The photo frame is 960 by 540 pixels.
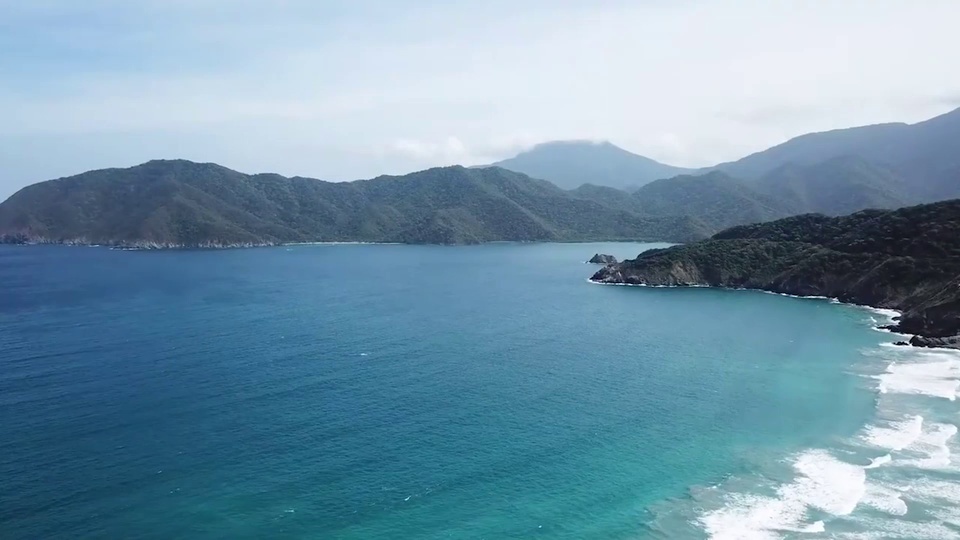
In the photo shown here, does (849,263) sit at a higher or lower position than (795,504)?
higher

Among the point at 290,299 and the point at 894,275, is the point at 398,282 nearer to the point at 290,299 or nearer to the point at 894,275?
the point at 290,299

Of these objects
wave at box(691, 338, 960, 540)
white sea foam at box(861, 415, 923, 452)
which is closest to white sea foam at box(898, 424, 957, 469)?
wave at box(691, 338, 960, 540)

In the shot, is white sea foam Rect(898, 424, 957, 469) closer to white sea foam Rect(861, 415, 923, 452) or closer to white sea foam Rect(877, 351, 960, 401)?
white sea foam Rect(861, 415, 923, 452)

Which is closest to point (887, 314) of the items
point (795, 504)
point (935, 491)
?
point (935, 491)

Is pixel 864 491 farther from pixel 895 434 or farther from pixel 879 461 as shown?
pixel 895 434

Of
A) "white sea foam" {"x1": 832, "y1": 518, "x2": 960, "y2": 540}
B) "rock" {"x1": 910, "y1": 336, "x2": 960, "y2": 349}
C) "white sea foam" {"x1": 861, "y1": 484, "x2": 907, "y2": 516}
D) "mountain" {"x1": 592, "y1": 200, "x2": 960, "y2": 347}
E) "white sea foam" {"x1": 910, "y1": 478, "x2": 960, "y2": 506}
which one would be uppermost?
"mountain" {"x1": 592, "y1": 200, "x2": 960, "y2": 347}

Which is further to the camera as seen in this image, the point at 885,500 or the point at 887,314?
the point at 887,314
